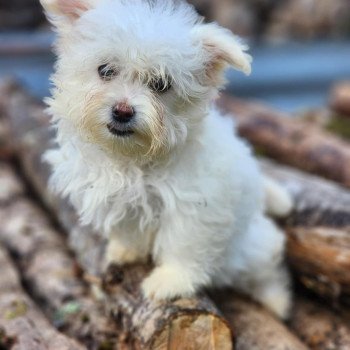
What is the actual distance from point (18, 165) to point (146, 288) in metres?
2.87

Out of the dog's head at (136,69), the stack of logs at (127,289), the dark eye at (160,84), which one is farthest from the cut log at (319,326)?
the dark eye at (160,84)

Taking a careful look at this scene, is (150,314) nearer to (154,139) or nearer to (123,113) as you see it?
(154,139)

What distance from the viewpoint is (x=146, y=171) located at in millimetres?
2951

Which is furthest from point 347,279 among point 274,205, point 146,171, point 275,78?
point 275,78

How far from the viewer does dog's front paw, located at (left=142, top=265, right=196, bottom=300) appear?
9.80ft

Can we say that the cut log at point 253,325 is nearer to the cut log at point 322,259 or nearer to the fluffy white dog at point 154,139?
the fluffy white dog at point 154,139

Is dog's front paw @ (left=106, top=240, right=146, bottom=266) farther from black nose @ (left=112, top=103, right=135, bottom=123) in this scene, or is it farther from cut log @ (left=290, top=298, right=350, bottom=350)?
cut log @ (left=290, top=298, right=350, bottom=350)

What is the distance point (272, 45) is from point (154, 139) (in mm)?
12675

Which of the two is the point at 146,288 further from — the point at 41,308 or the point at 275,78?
the point at 275,78

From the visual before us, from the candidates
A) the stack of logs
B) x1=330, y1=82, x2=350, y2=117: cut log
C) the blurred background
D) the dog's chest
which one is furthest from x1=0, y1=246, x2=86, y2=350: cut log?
the blurred background

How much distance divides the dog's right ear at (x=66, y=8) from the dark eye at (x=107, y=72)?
33 cm

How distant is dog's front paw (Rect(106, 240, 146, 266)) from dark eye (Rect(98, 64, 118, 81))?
1.00 meters

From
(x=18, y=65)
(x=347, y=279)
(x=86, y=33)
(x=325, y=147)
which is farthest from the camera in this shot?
(x=18, y=65)

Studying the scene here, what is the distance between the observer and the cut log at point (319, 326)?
3435mm
